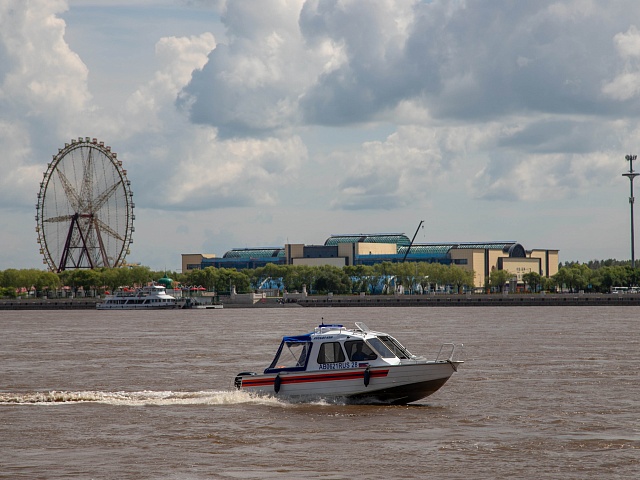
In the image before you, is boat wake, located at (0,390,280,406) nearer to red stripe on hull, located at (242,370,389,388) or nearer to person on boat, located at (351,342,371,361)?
red stripe on hull, located at (242,370,389,388)

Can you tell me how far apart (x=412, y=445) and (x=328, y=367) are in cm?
849

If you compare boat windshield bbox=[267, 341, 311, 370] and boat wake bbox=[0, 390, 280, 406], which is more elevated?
boat windshield bbox=[267, 341, 311, 370]

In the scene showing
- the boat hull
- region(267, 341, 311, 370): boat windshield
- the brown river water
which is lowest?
the brown river water

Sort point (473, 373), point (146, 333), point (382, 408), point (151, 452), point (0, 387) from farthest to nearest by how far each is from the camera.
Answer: point (146, 333) → point (473, 373) → point (0, 387) → point (382, 408) → point (151, 452)

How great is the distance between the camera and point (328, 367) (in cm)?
4134

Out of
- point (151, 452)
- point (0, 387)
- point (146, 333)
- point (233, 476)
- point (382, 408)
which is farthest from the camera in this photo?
point (146, 333)

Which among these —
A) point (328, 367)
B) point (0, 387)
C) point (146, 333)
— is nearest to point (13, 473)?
point (328, 367)

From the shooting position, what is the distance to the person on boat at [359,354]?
41.2 metres

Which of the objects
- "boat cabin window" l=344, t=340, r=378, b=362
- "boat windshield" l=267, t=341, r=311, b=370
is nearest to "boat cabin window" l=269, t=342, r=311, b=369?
"boat windshield" l=267, t=341, r=311, b=370

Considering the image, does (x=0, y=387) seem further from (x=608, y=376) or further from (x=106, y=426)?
(x=608, y=376)

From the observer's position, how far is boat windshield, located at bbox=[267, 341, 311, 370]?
4169 centimetres

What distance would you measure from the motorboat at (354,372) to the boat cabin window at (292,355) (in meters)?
0.04

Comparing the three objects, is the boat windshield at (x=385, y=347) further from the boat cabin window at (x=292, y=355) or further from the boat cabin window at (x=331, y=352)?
the boat cabin window at (x=292, y=355)

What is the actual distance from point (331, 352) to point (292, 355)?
1.62 meters
